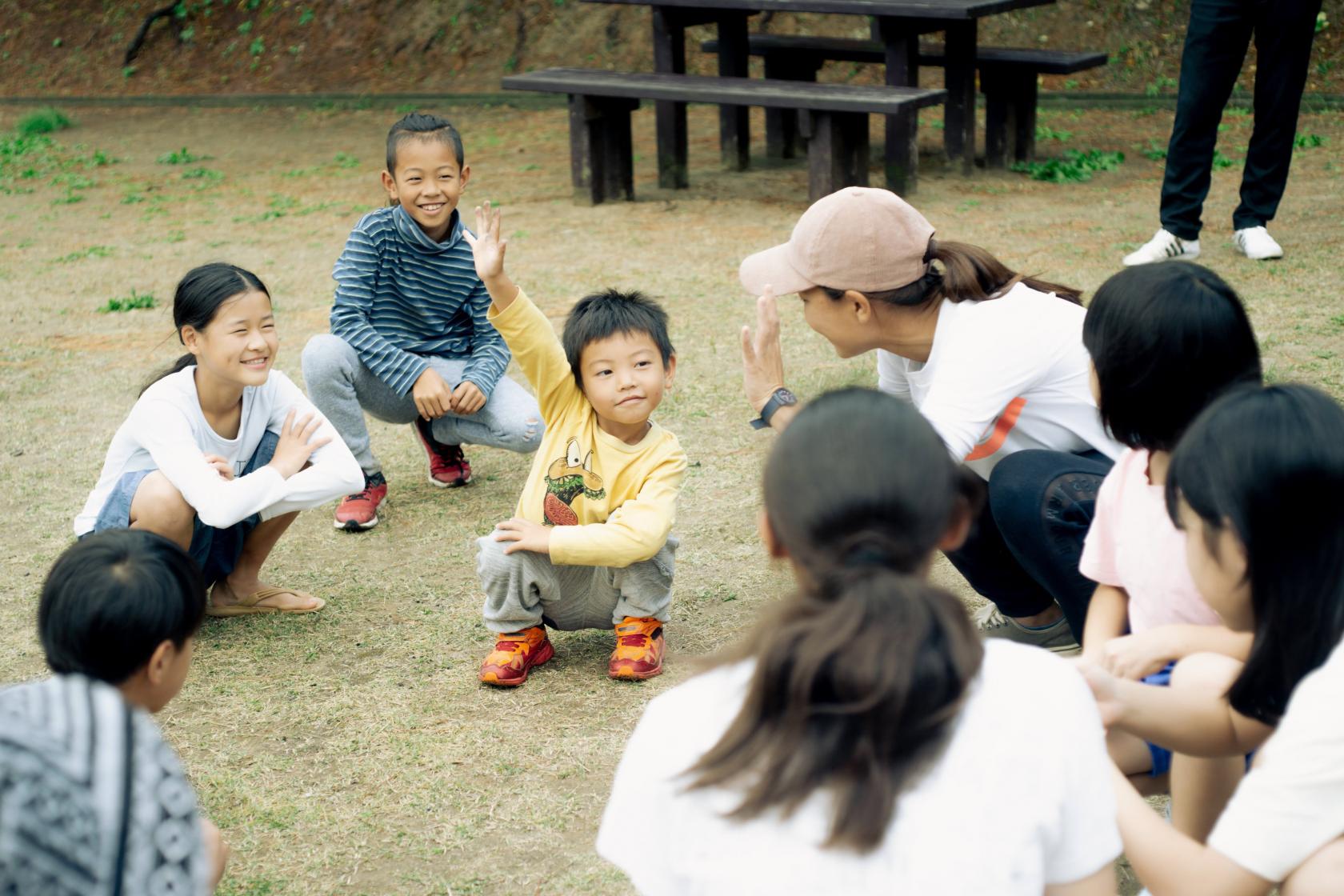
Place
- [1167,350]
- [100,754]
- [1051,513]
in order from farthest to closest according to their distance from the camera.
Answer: [1051,513] < [1167,350] < [100,754]

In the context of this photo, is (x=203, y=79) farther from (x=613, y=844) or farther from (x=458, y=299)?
(x=613, y=844)

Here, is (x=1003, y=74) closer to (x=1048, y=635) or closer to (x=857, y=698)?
(x=1048, y=635)

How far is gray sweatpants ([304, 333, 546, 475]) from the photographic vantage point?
371 centimetres

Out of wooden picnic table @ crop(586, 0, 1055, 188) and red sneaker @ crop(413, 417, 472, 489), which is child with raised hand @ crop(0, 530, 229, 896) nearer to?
red sneaker @ crop(413, 417, 472, 489)

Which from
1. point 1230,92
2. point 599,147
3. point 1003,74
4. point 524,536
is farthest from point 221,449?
point 1003,74

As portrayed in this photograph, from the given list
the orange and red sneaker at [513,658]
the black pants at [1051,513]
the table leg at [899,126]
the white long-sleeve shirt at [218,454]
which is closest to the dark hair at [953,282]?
the black pants at [1051,513]

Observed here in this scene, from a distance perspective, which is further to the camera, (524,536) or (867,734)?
(524,536)

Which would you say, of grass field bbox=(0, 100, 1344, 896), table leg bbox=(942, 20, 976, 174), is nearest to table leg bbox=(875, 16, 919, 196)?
grass field bbox=(0, 100, 1344, 896)

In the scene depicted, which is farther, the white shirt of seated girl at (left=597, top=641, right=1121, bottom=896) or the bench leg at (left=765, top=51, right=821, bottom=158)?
the bench leg at (left=765, top=51, right=821, bottom=158)

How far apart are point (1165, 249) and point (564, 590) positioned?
349 cm

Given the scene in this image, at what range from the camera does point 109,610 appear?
1712 millimetres

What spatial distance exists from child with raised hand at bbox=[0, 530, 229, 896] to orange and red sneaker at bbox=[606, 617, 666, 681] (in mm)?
1126

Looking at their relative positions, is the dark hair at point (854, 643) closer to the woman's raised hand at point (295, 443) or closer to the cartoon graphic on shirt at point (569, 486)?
the cartoon graphic on shirt at point (569, 486)

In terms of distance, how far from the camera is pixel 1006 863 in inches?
49.8
